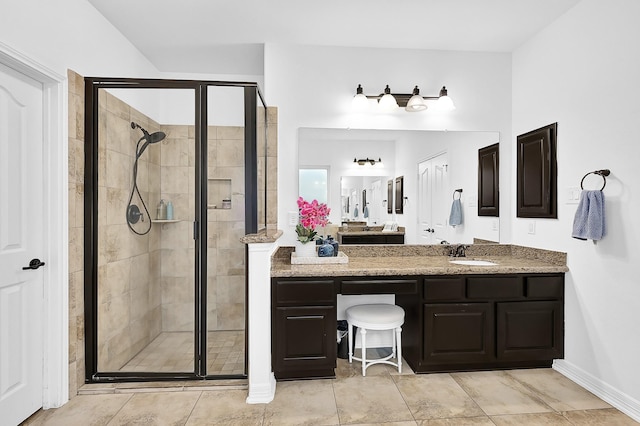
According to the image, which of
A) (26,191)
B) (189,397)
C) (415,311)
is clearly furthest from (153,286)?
(415,311)

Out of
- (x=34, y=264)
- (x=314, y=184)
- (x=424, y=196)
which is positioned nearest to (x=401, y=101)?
(x=424, y=196)

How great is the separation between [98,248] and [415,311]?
233cm

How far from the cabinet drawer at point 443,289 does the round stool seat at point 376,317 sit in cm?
26

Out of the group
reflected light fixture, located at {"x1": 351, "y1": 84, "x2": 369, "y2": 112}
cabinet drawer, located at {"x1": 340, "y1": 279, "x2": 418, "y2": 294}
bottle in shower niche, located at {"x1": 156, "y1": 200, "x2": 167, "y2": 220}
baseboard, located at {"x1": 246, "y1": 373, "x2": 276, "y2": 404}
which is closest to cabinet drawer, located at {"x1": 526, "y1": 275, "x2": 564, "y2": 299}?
cabinet drawer, located at {"x1": 340, "y1": 279, "x2": 418, "y2": 294}

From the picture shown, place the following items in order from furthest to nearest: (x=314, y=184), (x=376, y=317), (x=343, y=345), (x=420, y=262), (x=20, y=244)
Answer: (x=314, y=184) → (x=343, y=345) → (x=420, y=262) → (x=376, y=317) → (x=20, y=244)

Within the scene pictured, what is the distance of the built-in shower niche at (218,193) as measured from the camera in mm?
2613

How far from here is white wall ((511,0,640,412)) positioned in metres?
2.27

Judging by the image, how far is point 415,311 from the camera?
9.20 feet

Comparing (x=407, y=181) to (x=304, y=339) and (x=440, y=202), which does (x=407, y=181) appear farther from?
(x=304, y=339)

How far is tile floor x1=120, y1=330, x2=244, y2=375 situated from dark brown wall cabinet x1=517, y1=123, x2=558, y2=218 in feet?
8.38

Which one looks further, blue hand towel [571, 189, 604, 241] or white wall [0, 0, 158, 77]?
blue hand towel [571, 189, 604, 241]

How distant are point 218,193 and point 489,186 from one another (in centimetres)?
237

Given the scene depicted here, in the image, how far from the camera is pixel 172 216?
8.55ft

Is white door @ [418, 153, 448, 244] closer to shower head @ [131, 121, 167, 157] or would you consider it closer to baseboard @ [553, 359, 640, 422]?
baseboard @ [553, 359, 640, 422]
